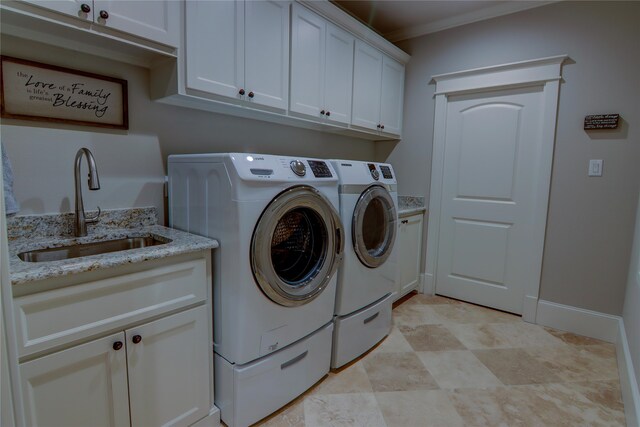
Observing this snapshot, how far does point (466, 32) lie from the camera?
281 centimetres

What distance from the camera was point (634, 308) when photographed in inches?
72.6

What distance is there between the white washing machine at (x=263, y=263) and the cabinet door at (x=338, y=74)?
0.81 meters

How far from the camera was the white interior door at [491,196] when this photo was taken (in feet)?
8.63

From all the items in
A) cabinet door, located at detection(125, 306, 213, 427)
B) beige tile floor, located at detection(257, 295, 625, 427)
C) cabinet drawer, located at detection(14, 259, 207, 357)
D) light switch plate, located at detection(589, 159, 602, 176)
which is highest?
light switch plate, located at detection(589, 159, 602, 176)

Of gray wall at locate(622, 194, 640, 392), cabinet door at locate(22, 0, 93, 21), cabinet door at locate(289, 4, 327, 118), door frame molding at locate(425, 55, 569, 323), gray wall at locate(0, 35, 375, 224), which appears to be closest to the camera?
cabinet door at locate(22, 0, 93, 21)

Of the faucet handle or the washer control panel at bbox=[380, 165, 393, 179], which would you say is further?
the washer control panel at bbox=[380, 165, 393, 179]

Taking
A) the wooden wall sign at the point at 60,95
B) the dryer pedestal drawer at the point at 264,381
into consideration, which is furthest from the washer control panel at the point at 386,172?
the wooden wall sign at the point at 60,95

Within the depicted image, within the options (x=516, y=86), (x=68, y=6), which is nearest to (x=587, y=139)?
(x=516, y=86)

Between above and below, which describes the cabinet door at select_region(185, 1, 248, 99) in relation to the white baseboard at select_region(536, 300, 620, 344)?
above

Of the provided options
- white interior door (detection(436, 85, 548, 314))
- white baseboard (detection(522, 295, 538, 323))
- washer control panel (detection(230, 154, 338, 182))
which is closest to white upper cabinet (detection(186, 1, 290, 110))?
washer control panel (detection(230, 154, 338, 182))

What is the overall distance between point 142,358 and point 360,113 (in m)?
2.19

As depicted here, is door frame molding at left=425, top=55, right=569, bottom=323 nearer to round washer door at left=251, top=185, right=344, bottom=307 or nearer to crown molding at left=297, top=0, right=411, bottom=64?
crown molding at left=297, top=0, right=411, bottom=64

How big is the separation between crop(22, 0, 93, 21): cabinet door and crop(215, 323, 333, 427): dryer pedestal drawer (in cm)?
147

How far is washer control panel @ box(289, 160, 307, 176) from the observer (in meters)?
1.54
